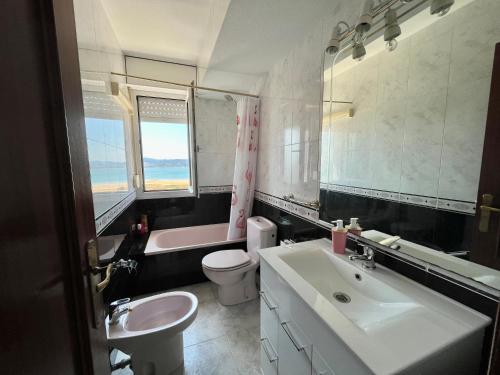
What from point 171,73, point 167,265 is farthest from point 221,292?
point 171,73

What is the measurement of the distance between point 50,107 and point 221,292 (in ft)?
6.41

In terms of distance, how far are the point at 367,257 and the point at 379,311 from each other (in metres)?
0.25

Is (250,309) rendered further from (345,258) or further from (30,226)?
(30,226)

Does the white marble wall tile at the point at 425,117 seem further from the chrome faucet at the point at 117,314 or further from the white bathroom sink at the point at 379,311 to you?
the chrome faucet at the point at 117,314

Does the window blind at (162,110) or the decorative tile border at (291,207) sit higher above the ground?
the window blind at (162,110)

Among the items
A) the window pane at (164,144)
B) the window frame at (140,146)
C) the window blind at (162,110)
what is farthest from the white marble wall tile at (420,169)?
the window blind at (162,110)

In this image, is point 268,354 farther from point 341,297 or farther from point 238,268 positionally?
point 238,268

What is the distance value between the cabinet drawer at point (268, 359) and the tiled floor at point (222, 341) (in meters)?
0.20

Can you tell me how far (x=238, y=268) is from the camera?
6.39 feet

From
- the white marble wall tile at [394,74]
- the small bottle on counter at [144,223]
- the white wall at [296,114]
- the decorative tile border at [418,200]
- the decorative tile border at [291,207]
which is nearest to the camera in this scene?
the decorative tile border at [418,200]

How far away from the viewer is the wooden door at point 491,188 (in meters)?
0.69

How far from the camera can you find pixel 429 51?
863 mm

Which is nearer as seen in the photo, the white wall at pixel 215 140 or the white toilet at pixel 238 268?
the white toilet at pixel 238 268

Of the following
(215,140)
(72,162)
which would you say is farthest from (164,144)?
(72,162)
